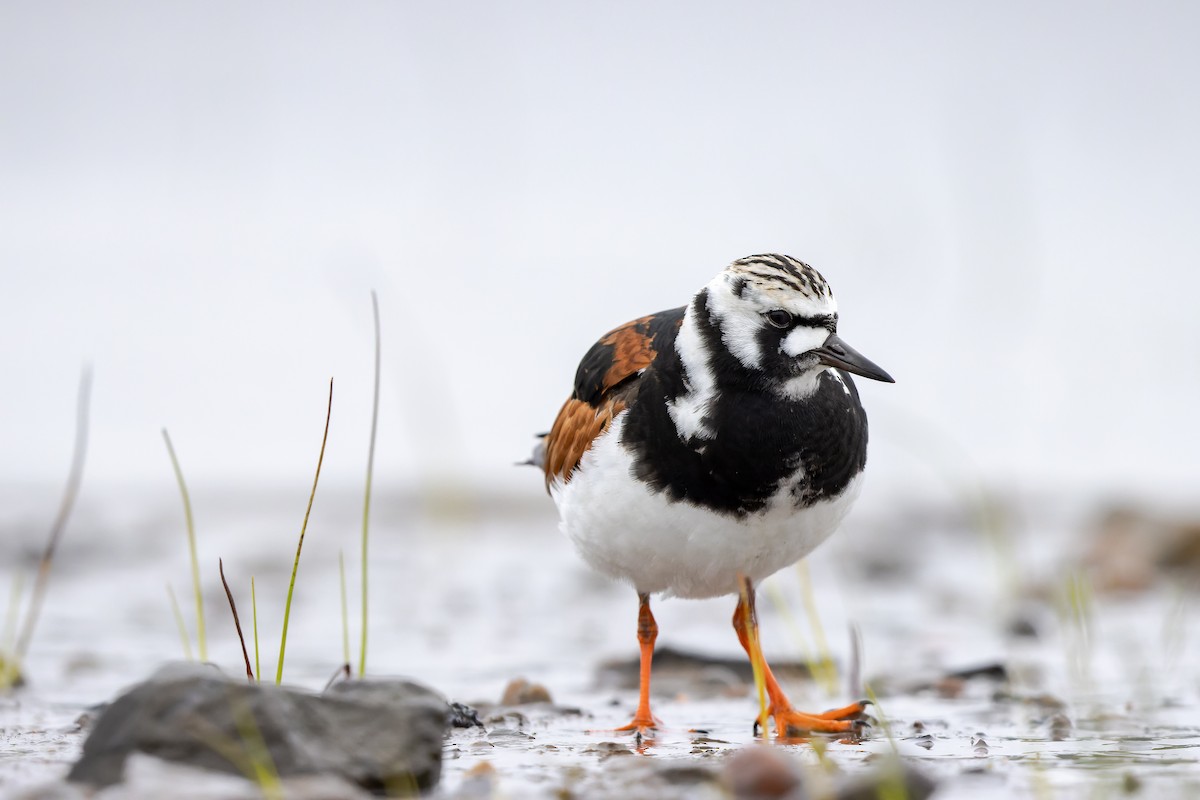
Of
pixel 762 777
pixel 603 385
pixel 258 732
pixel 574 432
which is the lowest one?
Result: pixel 762 777

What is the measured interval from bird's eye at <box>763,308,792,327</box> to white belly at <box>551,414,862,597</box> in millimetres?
511

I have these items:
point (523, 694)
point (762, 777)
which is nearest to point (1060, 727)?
point (762, 777)

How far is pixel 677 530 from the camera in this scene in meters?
4.30

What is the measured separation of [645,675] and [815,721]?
0.63 metres

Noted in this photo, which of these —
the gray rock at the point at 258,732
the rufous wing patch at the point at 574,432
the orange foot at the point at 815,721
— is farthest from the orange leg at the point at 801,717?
the gray rock at the point at 258,732

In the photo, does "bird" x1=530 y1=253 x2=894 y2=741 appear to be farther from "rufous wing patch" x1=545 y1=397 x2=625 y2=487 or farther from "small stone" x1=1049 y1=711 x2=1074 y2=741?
"small stone" x1=1049 y1=711 x2=1074 y2=741

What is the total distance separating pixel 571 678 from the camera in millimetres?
5938

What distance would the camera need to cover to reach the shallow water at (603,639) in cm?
379

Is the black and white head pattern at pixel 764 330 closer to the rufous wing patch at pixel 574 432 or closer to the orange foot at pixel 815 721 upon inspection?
the rufous wing patch at pixel 574 432

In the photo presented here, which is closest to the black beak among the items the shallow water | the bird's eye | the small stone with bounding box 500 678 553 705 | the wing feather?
the bird's eye

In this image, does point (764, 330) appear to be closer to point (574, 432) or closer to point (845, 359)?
point (845, 359)

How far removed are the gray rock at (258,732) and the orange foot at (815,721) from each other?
1.63m

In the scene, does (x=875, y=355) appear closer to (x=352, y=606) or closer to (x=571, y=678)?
(x=352, y=606)

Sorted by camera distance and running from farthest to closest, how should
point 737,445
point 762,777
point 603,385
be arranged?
point 603,385 < point 737,445 < point 762,777
